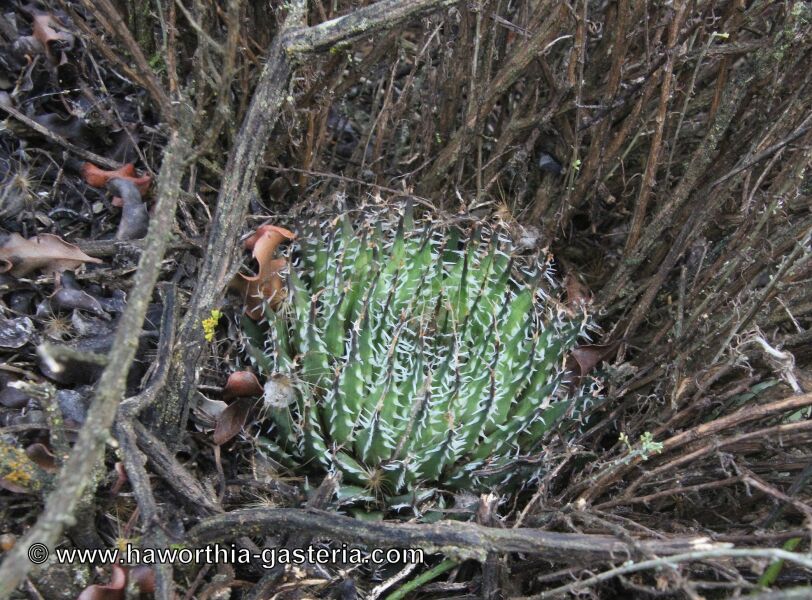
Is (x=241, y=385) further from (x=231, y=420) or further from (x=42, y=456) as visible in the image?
(x=42, y=456)

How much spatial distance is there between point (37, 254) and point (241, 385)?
0.67 m

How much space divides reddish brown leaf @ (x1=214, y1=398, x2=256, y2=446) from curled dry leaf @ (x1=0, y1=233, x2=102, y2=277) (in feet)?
1.92

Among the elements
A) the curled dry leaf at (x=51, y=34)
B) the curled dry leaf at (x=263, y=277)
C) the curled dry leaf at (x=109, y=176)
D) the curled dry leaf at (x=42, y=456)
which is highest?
the curled dry leaf at (x=51, y=34)

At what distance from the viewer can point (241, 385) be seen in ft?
6.02

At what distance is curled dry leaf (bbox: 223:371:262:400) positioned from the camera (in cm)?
182

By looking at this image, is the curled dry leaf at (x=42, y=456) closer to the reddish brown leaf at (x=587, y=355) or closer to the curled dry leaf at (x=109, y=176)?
→ the curled dry leaf at (x=109, y=176)

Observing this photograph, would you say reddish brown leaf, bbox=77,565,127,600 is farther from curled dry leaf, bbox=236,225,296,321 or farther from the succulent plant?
curled dry leaf, bbox=236,225,296,321

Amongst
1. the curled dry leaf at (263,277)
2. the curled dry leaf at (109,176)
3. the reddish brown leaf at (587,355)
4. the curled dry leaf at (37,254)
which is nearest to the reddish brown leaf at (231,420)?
the curled dry leaf at (263,277)

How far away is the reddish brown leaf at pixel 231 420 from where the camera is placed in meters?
1.82

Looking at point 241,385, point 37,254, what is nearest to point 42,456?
point 241,385

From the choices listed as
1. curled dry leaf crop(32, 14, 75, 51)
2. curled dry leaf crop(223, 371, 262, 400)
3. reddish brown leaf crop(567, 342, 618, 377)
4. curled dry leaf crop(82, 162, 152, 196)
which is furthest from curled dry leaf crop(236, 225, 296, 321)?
curled dry leaf crop(32, 14, 75, 51)

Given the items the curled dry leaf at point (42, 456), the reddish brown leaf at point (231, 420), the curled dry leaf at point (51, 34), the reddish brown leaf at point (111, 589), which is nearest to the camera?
the reddish brown leaf at point (111, 589)

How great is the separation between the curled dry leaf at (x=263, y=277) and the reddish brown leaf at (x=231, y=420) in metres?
0.25

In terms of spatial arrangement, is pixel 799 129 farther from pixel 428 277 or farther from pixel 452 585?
pixel 452 585
